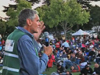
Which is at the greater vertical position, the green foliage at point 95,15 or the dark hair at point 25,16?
the green foliage at point 95,15

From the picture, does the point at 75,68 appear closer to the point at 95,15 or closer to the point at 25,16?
the point at 25,16

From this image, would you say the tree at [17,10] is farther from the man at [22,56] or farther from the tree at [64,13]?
the man at [22,56]

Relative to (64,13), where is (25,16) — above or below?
below

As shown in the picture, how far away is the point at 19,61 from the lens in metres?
2.12

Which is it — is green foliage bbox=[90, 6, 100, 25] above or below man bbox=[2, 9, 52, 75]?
above

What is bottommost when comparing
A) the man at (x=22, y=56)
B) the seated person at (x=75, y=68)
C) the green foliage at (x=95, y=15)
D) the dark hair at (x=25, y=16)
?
the seated person at (x=75, y=68)

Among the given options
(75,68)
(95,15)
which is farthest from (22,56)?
(95,15)

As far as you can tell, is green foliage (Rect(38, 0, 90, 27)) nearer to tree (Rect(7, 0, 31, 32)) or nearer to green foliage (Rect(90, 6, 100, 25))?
tree (Rect(7, 0, 31, 32))

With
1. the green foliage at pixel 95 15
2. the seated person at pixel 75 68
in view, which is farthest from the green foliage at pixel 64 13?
the seated person at pixel 75 68

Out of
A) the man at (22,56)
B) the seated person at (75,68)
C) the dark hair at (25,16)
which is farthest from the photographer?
the seated person at (75,68)

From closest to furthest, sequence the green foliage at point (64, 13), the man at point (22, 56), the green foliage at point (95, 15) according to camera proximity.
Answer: the man at point (22, 56), the green foliage at point (64, 13), the green foliage at point (95, 15)

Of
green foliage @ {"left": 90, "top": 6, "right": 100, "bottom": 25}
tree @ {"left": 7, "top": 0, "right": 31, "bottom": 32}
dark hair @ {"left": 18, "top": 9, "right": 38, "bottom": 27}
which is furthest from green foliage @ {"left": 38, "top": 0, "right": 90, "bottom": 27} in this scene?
dark hair @ {"left": 18, "top": 9, "right": 38, "bottom": 27}

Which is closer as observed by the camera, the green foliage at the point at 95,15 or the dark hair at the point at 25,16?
the dark hair at the point at 25,16

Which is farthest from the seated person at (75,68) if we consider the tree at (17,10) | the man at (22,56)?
the tree at (17,10)
